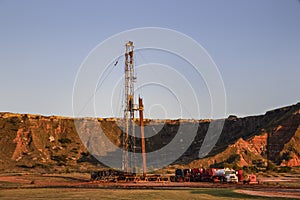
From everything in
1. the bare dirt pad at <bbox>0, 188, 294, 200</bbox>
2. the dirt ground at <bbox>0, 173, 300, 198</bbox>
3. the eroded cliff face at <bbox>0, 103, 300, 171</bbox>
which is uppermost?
the eroded cliff face at <bbox>0, 103, 300, 171</bbox>

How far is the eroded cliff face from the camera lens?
111938mm

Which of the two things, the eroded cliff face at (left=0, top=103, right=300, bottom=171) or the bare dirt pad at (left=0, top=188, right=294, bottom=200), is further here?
the eroded cliff face at (left=0, top=103, right=300, bottom=171)

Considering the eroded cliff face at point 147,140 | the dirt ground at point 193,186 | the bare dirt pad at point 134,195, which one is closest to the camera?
the bare dirt pad at point 134,195

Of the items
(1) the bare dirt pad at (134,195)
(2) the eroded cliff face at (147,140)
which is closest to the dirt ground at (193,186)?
(1) the bare dirt pad at (134,195)

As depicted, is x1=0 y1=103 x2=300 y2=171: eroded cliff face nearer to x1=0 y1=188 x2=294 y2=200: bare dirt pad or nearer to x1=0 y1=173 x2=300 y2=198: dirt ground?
x1=0 y1=173 x2=300 y2=198: dirt ground

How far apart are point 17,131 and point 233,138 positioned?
2426 inches

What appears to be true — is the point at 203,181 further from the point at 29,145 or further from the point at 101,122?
the point at 101,122

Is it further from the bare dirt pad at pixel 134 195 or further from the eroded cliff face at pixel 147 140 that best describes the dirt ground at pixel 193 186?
the eroded cliff face at pixel 147 140

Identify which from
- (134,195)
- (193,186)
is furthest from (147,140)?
(134,195)

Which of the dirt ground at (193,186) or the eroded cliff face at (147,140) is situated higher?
the eroded cliff face at (147,140)

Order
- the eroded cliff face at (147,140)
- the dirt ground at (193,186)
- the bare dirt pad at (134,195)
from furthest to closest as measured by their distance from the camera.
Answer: the eroded cliff face at (147,140) → the dirt ground at (193,186) → the bare dirt pad at (134,195)

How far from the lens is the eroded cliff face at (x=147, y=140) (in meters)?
112

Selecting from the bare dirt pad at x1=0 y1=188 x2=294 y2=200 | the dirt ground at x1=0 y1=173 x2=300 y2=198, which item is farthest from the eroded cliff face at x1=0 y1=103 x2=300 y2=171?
the bare dirt pad at x1=0 y1=188 x2=294 y2=200

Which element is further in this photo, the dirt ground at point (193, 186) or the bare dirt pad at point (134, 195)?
the dirt ground at point (193, 186)
